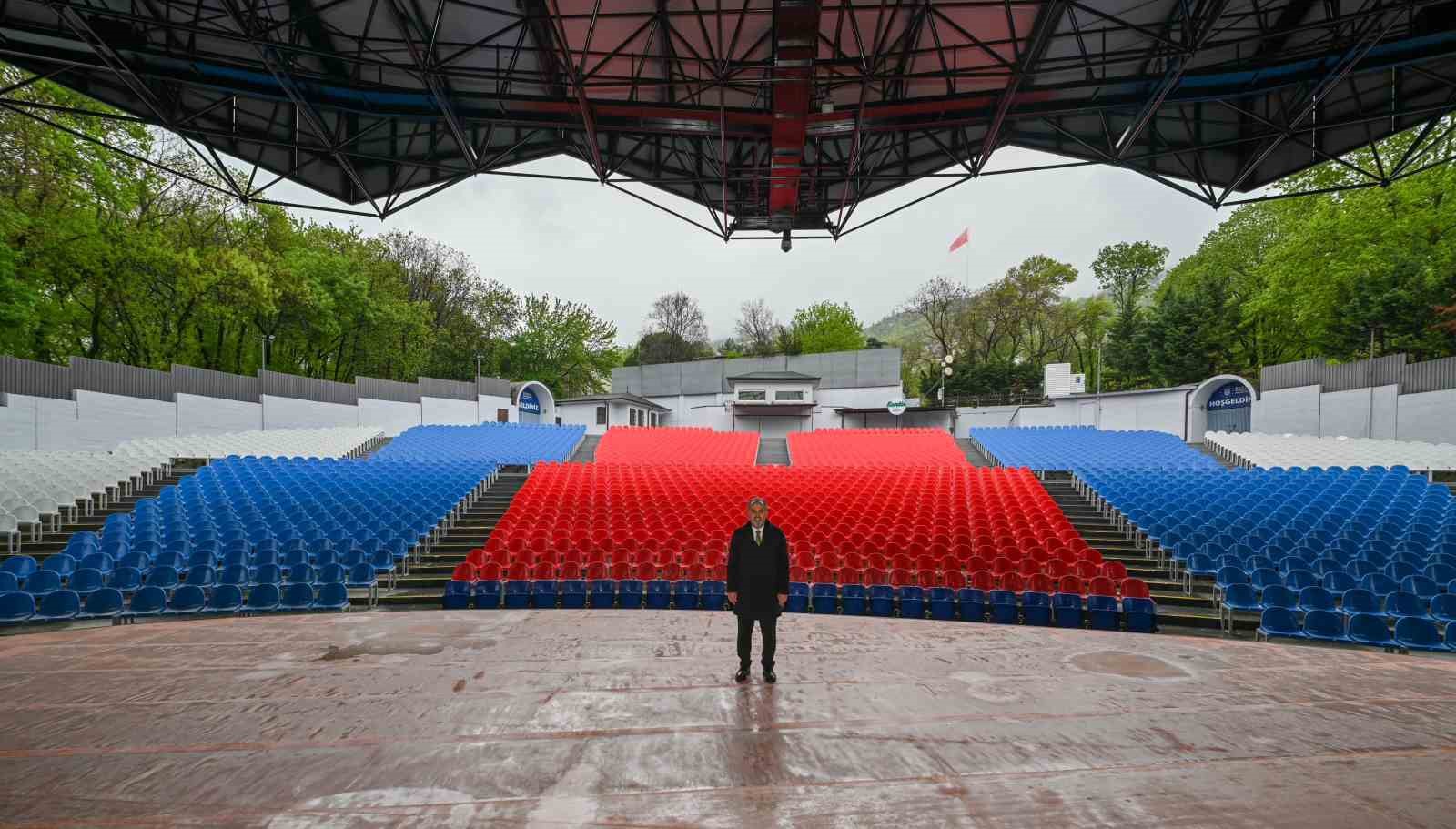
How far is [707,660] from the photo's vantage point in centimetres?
463

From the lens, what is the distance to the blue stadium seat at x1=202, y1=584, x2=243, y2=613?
6711 mm

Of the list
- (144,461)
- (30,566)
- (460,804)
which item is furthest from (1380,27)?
(144,461)

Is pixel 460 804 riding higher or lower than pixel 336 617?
higher

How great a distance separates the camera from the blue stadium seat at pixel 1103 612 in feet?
23.5

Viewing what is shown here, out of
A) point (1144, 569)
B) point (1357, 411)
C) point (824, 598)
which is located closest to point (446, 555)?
point (824, 598)

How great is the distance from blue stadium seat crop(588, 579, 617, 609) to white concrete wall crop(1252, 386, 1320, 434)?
80.5 ft

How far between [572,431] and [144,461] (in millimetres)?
14395

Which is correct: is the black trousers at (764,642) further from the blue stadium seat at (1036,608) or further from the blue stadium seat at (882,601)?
the blue stadium seat at (1036,608)

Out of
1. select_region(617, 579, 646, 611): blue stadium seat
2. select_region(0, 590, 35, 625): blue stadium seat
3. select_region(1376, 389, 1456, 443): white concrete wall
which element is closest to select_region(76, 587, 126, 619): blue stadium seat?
select_region(0, 590, 35, 625): blue stadium seat

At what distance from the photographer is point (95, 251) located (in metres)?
22.8

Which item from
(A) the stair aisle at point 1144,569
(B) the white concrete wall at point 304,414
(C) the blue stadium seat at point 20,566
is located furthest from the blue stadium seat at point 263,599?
(B) the white concrete wall at point 304,414

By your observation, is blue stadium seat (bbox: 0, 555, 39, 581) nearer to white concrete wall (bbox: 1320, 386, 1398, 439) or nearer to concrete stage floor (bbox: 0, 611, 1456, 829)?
concrete stage floor (bbox: 0, 611, 1456, 829)

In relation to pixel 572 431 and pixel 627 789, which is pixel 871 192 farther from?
pixel 572 431

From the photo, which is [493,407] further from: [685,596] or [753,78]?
[685,596]
